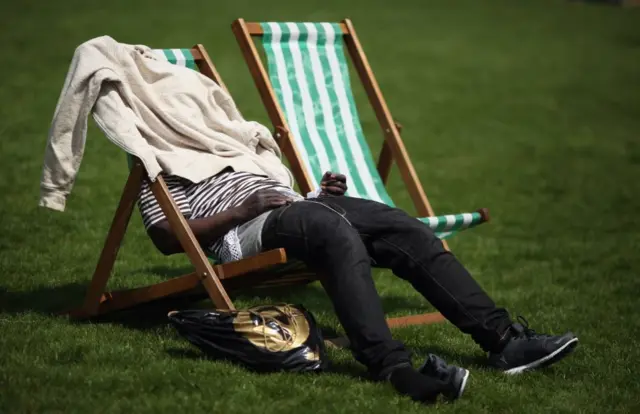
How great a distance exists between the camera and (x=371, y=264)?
4125mm

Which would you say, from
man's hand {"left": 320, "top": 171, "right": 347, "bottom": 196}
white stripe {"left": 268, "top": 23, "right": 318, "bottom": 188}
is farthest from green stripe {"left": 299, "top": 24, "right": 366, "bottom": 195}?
man's hand {"left": 320, "top": 171, "right": 347, "bottom": 196}

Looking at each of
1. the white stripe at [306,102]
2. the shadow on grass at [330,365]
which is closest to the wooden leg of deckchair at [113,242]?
the shadow on grass at [330,365]

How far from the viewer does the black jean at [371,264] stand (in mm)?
3701

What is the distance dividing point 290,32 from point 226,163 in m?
1.48

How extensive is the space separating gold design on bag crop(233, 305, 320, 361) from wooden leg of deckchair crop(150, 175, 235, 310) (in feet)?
0.79

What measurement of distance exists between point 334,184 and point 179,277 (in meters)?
0.71

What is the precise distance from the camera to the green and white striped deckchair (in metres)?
5.46

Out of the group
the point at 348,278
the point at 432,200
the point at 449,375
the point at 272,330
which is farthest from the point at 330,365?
the point at 432,200

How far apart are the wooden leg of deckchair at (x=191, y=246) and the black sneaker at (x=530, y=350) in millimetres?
1037

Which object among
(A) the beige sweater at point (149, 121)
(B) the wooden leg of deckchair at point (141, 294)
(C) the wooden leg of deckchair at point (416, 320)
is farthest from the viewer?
(C) the wooden leg of deckchair at point (416, 320)

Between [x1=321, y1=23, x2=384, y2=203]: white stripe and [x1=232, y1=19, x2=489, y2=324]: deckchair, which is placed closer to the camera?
[x1=232, y1=19, x2=489, y2=324]: deckchair

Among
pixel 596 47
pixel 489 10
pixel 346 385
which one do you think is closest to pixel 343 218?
pixel 346 385

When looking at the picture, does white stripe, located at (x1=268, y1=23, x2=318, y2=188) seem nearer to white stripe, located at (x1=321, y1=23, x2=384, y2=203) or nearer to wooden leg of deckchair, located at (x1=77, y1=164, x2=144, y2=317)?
white stripe, located at (x1=321, y1=23, x2=384, y2=203)

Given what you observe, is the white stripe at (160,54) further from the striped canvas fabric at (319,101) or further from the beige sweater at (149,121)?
the striped canvas fabric at (319,101)
